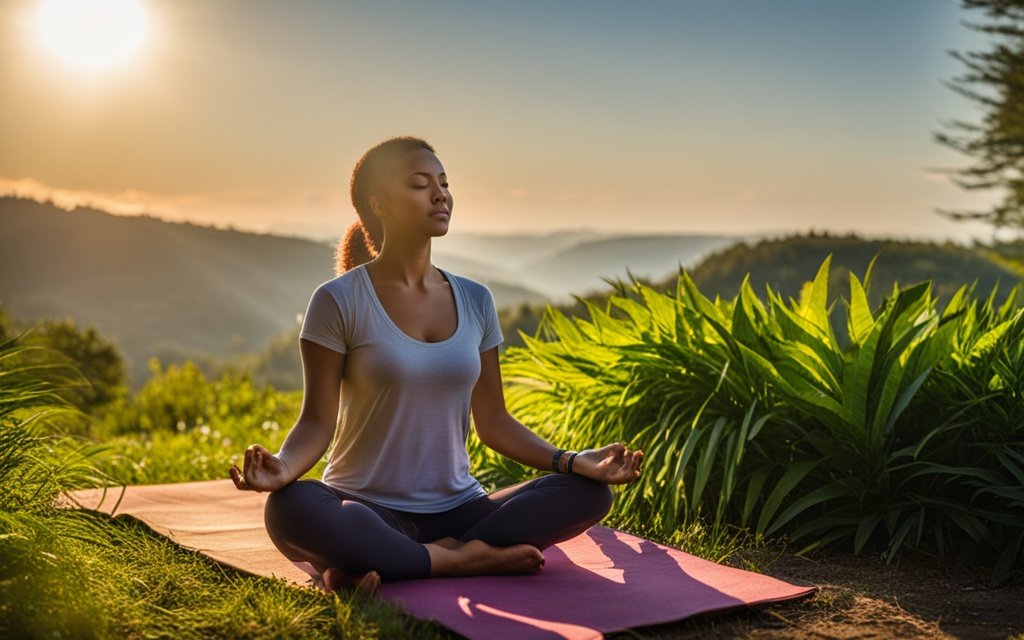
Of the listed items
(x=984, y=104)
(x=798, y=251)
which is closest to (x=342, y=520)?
(x=798, y=251)

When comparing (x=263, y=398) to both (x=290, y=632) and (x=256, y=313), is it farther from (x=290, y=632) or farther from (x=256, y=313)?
(x=256, y=313)

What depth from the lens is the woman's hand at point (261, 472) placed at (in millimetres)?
2568

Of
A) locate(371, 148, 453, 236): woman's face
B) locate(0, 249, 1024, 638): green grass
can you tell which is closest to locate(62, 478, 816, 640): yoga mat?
locate(0, 249, 1024, 638): green grass

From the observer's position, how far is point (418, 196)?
9.63 feet

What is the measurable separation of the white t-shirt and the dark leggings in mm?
68

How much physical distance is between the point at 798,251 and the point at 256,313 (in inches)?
438

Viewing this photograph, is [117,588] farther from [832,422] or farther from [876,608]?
[832,422]

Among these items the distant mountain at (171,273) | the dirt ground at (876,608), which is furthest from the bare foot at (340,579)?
the distant mountain at (171,273)

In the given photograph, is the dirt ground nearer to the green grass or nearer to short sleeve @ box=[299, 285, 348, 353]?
the green grass

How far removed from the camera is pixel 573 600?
2.67m

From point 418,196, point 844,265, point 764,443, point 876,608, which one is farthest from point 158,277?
point 876,608

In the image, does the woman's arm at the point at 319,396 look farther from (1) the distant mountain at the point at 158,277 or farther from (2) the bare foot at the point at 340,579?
(1) the distant mountain at the point at 158,277

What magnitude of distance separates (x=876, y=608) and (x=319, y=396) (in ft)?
5.41

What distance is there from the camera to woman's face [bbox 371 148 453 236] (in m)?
2.94
